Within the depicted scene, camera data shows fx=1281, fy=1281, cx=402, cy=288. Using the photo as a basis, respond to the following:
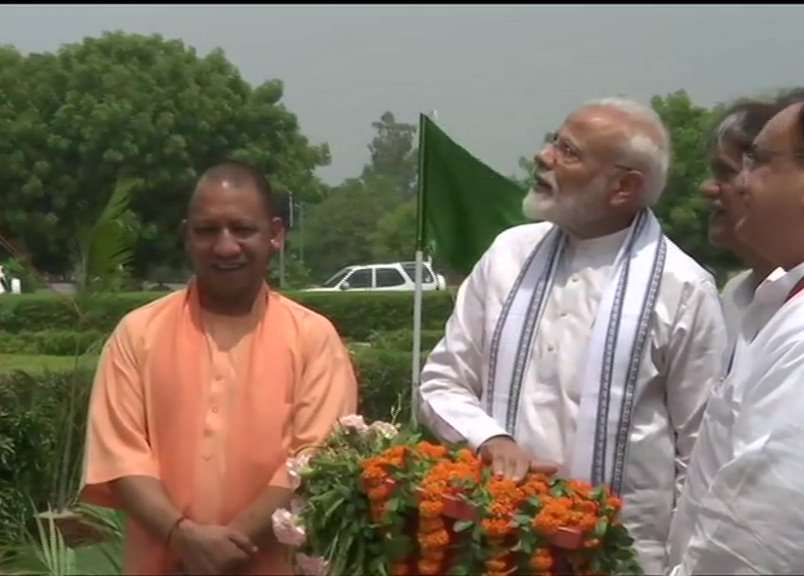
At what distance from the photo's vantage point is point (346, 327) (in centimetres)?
2091

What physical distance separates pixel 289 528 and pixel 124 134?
2446 centimetres

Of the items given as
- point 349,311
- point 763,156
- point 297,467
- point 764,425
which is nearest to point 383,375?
point 297,467

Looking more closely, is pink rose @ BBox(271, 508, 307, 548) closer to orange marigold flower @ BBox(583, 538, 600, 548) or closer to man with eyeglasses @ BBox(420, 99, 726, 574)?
man with eyeglasses @ BBox(420, 99, 726, 574)

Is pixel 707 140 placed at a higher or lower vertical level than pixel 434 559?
higher

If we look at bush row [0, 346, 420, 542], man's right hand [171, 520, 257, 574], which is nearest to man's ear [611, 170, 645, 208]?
man's right hand [171, 520, 257, 574]

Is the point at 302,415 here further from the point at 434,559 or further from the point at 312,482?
the point at 434,559

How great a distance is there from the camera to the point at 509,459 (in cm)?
269

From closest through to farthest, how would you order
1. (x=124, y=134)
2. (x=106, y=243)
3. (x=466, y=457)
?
(x=466, y=457) < (x=106, y=243) < (x=124, y=134)

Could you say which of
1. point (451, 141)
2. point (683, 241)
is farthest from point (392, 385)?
point (683, 241)

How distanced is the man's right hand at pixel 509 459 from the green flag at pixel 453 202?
2559mm

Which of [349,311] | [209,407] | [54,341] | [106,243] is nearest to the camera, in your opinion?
[209,407]

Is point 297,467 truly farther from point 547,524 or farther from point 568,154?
point 568,154

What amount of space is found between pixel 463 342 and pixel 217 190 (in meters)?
0.70

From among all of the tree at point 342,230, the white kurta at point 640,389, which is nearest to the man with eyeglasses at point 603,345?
the white kurta at point 640,389
